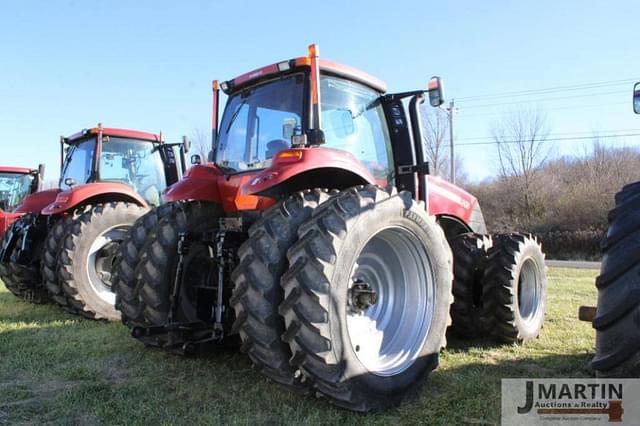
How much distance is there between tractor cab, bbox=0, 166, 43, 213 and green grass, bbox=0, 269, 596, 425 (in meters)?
6.15

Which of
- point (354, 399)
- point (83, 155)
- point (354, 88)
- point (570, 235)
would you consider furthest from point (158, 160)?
point (570, 235)

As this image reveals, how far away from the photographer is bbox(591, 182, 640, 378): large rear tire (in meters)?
2.07

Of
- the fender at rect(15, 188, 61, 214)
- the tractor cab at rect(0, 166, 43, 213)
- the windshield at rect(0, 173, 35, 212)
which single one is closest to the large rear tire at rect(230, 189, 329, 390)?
the fender at rect(15, 188, 61, 214)

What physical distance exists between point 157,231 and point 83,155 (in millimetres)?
4414

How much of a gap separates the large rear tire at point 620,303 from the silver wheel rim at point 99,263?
19.2ft

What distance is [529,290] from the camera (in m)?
5.43

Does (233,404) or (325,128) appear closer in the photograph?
(233,404)

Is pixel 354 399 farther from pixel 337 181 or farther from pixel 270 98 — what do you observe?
pixel 270 98

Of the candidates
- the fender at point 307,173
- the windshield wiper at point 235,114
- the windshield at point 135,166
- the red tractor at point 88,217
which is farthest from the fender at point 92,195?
the fender at point 307,173

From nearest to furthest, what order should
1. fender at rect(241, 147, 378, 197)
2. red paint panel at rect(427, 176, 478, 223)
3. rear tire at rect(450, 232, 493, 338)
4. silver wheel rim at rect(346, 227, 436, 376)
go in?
fender at rect(241, 147, 378, 197)
silver wheel rim at rect(346, 227, 436, 376)
rear tire at rect(450, 232, 493, 338)
red paint panel at rect(427, 176, 478, 223)

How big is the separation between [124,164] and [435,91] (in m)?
5.20

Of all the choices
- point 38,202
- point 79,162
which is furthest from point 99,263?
point 38,202

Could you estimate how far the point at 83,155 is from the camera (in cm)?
785

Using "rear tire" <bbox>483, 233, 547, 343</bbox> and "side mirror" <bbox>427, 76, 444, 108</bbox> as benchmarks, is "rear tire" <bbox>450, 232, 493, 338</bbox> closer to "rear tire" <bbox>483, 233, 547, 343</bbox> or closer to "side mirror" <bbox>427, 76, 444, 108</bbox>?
"rear tire" <bbox>483, 233, 547, 343</bbox>
